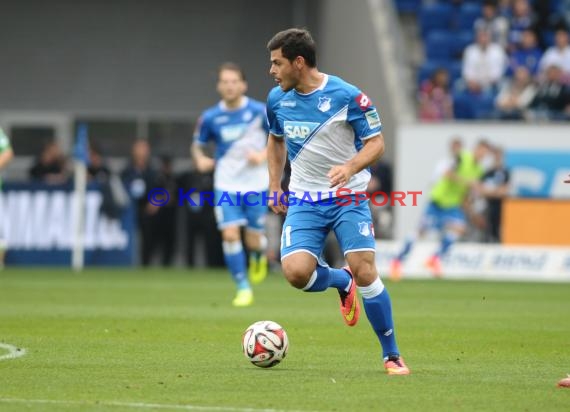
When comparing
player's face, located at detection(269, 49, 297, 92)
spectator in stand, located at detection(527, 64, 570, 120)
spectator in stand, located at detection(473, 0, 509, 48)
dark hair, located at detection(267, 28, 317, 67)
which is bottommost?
player's face, located at detection(269, 49, 297, 92)

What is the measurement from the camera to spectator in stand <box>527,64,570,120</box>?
24.2 meters

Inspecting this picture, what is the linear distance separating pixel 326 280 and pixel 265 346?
2.67ft

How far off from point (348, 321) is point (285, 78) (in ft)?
6.93

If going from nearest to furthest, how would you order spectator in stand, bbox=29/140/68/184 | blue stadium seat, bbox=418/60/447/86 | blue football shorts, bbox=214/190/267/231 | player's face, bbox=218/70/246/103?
player's face, bbox=218/70/246/103
blue football shorts, bbox=214/190/267/231
spectator in stand, bbox=29/140/68/184
blue stadium seat, bbox=418/60/447/86

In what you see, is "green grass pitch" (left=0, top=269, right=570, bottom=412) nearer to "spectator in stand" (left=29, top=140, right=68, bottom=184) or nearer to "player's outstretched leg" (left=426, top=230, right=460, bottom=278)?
"player's outstretched leg" (left=426, top=230, right=460, bottom=278)

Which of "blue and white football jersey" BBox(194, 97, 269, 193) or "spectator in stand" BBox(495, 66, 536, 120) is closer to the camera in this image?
"blue and white football jersey" BBox(194, 97, 269, 193)

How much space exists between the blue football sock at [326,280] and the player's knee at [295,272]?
0.14 metres

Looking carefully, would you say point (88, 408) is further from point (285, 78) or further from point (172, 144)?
point (172, 144)

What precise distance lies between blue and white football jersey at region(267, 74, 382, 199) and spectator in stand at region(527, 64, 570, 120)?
15715 millimetres

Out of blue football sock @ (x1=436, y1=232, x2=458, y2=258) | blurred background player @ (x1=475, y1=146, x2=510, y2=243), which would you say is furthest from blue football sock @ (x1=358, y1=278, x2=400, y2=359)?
blurred background player @ (x1=475, y1=146, x2=510, y2=243)

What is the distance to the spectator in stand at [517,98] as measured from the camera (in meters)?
24.3

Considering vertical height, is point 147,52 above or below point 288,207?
above

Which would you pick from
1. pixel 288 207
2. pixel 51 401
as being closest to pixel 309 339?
pixel 288 207

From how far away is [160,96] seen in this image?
107 ft
